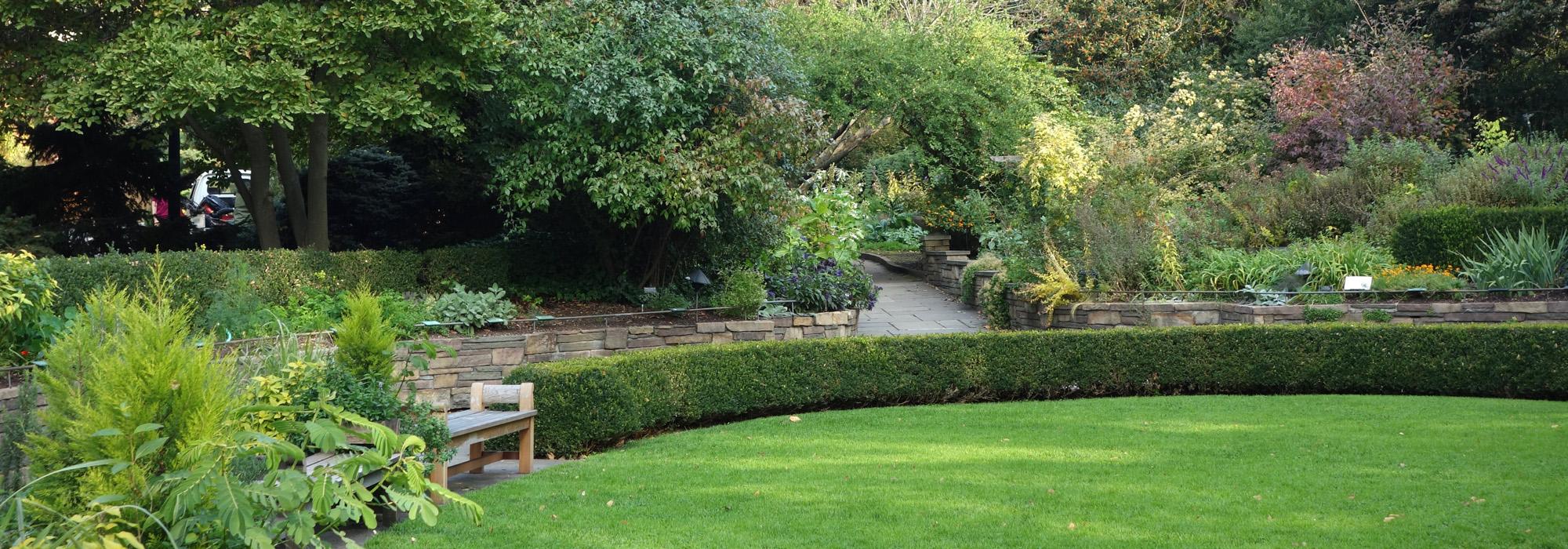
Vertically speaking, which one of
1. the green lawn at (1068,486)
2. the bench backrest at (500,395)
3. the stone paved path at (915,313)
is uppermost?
the stone paved path at (915,313)

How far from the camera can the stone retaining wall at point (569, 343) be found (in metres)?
9.61

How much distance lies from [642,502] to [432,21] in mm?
5660

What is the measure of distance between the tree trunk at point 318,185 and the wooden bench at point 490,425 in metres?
5.24

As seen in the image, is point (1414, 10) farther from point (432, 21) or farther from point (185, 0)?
point (185, 0)

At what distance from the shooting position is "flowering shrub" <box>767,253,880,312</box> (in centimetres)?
1180

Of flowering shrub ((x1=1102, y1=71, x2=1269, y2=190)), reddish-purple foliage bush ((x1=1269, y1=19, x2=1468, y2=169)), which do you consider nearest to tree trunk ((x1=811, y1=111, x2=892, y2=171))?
flowering shrub ((x1=1102, y1=71, x2=1269, y2=190))

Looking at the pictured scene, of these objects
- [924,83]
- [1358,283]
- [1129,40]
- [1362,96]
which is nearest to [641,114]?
[1358,283]

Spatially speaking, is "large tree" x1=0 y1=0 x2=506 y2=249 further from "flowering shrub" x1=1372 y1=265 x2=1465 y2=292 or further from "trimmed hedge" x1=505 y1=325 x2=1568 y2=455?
"flowering shrub" x1=1372 y1=265 x2=1465 y2=292

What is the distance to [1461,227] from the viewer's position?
11.6 m

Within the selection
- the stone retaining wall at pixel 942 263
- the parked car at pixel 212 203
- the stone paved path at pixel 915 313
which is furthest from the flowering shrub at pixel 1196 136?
the parked car at pixel 212 203

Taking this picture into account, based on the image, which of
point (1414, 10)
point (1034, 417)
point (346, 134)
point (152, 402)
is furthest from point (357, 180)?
point (1414, 10)

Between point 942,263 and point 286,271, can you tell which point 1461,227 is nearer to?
point 942,263

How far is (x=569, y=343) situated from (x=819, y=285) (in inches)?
111

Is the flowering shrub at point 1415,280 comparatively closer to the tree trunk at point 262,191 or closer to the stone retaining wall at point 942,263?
the stone retaining wall at point 942,263
